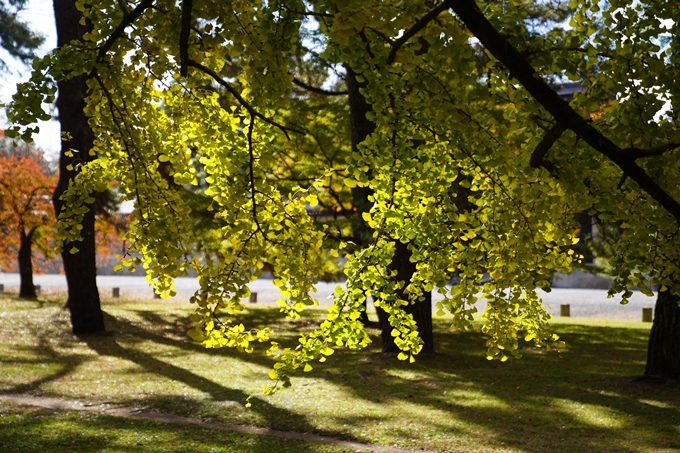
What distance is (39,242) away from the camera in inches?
854

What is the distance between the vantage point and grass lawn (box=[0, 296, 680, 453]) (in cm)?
702

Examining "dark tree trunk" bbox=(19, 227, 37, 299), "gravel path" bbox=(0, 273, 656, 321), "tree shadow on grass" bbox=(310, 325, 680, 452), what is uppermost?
"dark tree trunk" bbox=(19, 227, 37, 299)

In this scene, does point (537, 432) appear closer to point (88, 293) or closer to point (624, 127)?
point (624, 127)

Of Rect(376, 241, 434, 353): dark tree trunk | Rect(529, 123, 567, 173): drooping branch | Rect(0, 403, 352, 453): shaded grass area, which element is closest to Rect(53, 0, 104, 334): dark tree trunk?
Rect(376, 241, 434, 353): dark tree trunk

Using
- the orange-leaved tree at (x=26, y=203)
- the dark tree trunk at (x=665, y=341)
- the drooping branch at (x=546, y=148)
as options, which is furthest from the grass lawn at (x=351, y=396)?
the orange-leaved tree at (x=26, y=203)

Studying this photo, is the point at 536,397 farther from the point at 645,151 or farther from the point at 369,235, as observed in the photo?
the point at 645,151

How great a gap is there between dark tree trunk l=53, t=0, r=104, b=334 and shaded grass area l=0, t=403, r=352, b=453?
697 cm

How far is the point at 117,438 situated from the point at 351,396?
10.4ft

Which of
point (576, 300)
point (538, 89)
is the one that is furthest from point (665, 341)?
point (576, 300)

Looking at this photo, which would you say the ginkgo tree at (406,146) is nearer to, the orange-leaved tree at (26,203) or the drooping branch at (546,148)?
the drooping branch at (546,148)

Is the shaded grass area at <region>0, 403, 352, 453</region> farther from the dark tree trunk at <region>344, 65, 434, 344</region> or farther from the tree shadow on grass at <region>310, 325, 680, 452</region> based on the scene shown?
the dark tree trunk at <region>344, 65, 434, 344</region>

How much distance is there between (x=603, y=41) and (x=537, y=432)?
4748 millimetres

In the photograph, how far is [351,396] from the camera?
917 cm

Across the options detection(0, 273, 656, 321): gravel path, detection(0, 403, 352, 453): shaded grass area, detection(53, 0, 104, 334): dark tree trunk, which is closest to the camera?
detection(0, 403, 352, 453): shaded grass area
